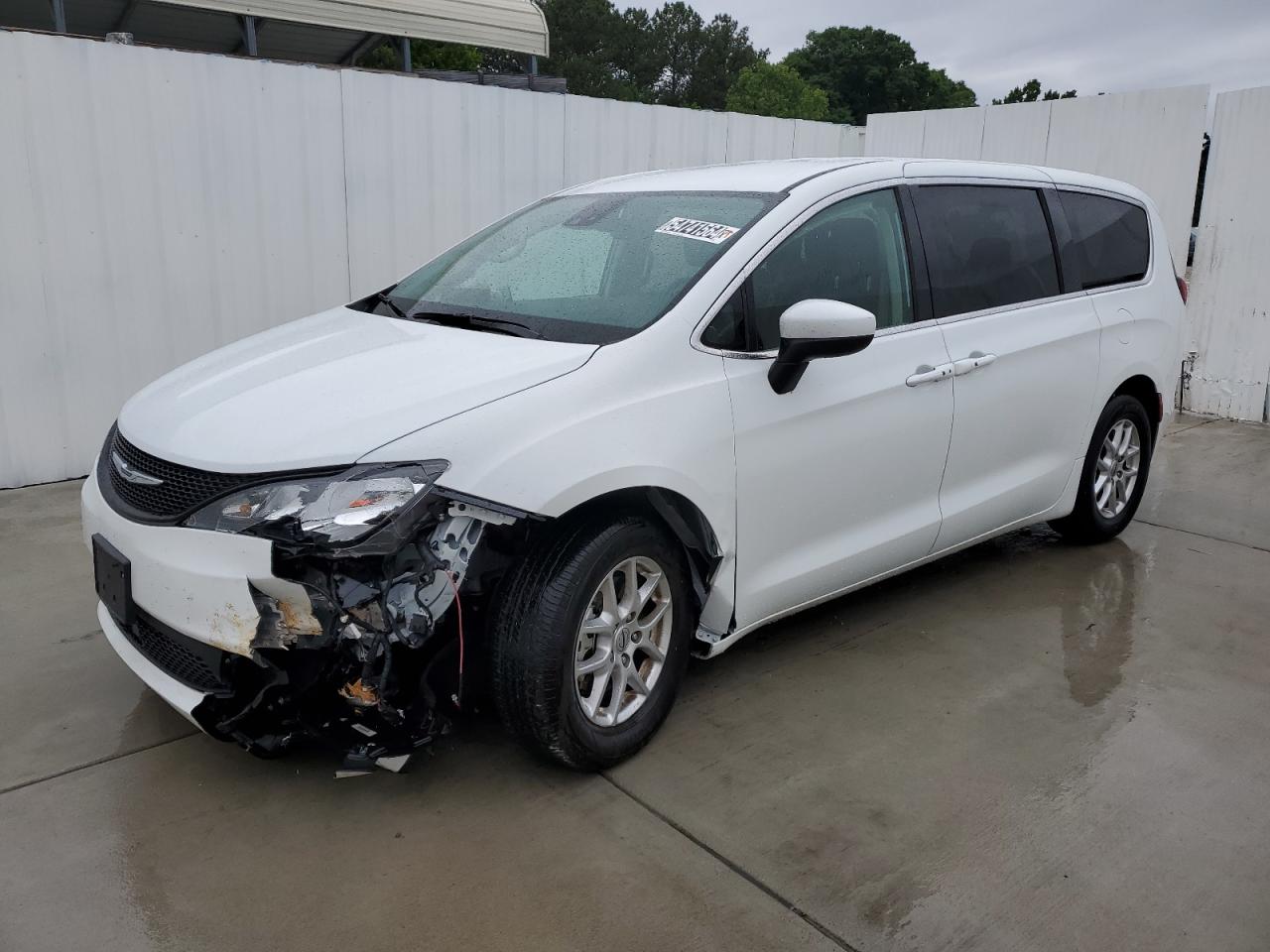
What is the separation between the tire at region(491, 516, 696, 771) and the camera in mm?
2844

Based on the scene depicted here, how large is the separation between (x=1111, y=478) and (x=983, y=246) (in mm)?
1603

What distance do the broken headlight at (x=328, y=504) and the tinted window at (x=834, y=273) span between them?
Result: 109cm

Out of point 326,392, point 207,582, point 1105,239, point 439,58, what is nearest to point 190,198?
point 326,392

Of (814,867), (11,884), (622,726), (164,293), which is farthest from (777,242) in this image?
(164,293)

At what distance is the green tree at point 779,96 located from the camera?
54.8m

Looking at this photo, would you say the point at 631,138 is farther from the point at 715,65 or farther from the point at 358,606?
the point at 715,65

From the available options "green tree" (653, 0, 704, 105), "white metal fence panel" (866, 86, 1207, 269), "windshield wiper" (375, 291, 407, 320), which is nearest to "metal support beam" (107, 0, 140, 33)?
"white metal fence panel" (866, 86, 1207, 269)

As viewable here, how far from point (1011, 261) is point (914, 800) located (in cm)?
237

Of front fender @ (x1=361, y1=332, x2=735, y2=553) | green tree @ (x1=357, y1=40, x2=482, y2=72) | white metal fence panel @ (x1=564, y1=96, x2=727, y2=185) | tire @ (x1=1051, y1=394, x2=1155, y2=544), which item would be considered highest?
green tree @ (x1=357, y1=40, x2=482, y2=72)

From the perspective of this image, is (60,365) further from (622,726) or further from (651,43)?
(651,43)

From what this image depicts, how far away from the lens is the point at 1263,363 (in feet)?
26.7

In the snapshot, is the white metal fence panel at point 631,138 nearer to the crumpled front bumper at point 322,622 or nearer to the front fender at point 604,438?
the front fender at point 604,438

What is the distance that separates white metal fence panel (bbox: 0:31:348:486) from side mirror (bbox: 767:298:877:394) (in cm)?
442

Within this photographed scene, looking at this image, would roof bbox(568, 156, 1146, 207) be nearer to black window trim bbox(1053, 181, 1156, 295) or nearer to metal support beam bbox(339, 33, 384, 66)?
black window trim bbox(1053, 181, 1156, 295)
